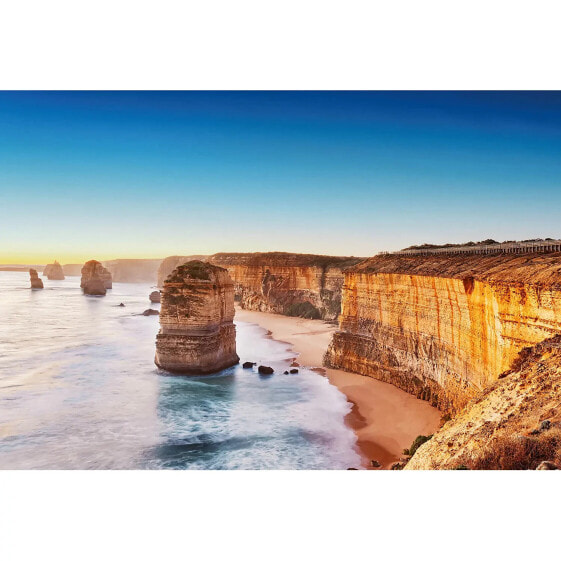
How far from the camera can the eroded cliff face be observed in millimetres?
9320

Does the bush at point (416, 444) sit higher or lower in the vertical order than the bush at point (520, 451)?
lower

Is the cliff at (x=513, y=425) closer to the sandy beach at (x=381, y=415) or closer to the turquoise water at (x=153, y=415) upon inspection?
the sandy beach at (x=381, y=415)

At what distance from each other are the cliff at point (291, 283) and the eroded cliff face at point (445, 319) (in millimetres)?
23706

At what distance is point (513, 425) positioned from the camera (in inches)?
264

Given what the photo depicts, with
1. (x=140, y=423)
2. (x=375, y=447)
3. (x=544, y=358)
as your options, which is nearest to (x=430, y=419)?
(x=375, y=447)

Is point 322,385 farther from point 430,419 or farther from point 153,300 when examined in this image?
point 153,300

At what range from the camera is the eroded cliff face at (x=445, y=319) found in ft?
30.6

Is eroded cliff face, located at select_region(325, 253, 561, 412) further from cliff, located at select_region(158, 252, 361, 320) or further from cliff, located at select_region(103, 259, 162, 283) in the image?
cliff, located at select_region(103, 259, 162, 283)

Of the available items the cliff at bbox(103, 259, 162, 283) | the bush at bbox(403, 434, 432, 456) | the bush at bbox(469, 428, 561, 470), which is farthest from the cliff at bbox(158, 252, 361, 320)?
the cliff at bbox(103, 259, 162, 283)

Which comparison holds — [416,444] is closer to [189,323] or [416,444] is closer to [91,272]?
[189,323]

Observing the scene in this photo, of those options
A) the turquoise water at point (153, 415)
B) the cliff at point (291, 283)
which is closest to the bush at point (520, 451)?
the turquoise water at point (153, 415)

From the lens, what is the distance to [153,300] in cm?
6494

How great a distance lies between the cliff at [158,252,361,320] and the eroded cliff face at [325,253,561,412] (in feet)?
77.8
